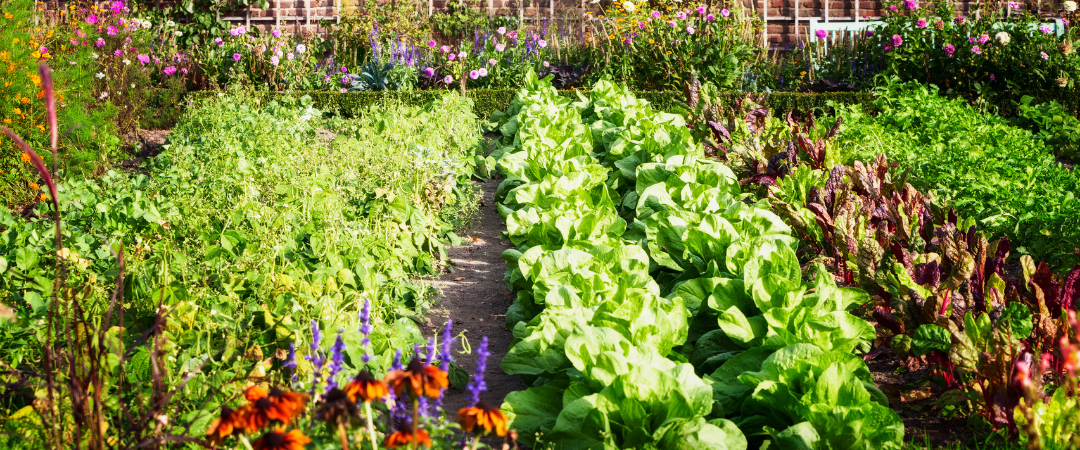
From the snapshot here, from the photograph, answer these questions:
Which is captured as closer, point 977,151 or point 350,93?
point 977,151

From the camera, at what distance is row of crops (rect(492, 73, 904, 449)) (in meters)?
2.34

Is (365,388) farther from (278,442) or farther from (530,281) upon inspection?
(530,281)

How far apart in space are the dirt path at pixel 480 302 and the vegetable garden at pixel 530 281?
0.07 ft

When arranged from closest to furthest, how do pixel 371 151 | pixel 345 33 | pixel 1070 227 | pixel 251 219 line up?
pixel 251 219
pixel 1070 227
pixel 371 151
pixel 345 33

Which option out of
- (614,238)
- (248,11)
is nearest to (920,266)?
(614,238)

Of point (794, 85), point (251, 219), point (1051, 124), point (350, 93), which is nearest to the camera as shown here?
point (251, 219)

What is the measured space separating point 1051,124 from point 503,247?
22.3 ft

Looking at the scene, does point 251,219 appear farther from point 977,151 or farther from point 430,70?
point 430,70

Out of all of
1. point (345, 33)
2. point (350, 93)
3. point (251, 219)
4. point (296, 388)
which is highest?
point (345, 33)

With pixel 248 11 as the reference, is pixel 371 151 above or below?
below

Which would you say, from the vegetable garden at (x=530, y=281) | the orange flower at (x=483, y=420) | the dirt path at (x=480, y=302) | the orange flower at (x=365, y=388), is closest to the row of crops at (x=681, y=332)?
the vegetable garden at (x=530, y=281)

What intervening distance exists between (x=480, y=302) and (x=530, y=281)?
24.3 inches

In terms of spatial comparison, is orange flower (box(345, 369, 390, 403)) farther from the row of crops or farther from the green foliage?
the green foliage

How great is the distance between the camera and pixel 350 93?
10609 millimetres
